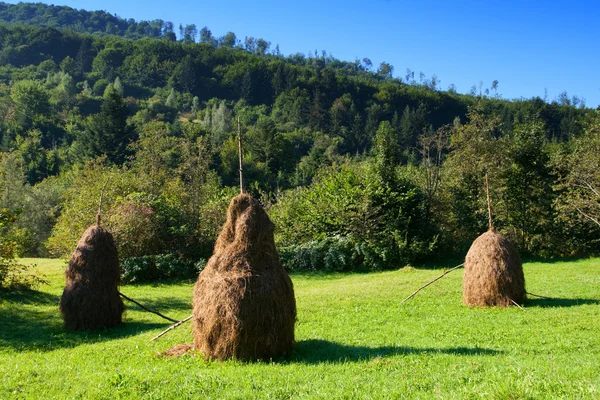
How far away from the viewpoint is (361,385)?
6680mm

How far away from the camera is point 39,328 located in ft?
46.0

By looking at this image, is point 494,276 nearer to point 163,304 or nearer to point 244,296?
point 244,296

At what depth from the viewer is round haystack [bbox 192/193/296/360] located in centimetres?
842

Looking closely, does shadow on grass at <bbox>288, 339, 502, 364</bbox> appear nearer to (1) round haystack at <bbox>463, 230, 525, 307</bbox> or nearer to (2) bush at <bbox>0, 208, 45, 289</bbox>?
(1) round haystack at <bbox>463, 230, 525, 307</bbox>

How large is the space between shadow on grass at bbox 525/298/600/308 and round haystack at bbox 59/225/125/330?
13.2 meters

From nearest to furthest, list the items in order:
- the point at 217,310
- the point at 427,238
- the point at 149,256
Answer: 1. the point at 217,310
2. the point at 149,256
3. the point at 427,238

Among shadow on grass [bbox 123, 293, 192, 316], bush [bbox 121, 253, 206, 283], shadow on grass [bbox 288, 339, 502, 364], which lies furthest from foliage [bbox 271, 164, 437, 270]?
shadow on grass [bbox 288, 339, 502, 364]

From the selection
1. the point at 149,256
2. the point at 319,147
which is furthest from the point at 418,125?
the point at 149,256

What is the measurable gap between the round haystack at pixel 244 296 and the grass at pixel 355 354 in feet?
1.30

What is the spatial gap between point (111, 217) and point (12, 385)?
18.9m

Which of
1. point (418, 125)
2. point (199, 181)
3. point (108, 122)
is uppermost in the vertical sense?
point (418, 125)

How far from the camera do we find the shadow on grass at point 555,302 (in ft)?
47.9

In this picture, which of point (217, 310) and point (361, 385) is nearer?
point (361, 385)

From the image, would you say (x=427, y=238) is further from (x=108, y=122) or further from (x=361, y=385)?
(x=108, y=122)
